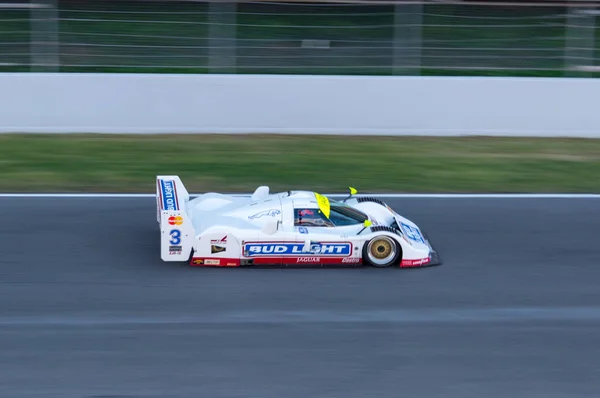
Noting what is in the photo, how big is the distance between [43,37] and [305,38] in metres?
4.35

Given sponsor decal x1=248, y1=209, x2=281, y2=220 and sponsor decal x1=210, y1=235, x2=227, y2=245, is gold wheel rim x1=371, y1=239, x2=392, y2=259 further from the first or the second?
sponsor decal x1=210, y1=235, x2=227, y2=245

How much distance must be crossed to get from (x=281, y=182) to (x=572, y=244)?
411 centimetres

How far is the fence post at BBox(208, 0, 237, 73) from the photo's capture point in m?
14.0

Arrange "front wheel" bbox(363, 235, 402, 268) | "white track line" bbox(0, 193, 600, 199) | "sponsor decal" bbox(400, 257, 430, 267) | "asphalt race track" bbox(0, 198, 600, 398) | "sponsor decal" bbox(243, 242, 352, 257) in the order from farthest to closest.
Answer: "white track line" bbox(0, 193, 600, 199) → "sponsor decal" bbox(400, 257, 430, 267) → "front wheel" bbox(363, 235, 402, 268) → "sponsor decal" bbox(243, 242, 352, 257) → "asphalt race track" bbox(0, 198, 600, 398)

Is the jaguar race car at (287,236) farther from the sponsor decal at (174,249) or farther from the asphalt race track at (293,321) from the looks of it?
the asphalt race track at (293,321)

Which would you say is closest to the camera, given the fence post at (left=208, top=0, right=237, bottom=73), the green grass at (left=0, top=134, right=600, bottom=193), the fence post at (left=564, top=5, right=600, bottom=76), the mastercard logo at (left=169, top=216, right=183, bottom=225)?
the mastercard logo at (left=169, top=216, right=183, bottom=225)

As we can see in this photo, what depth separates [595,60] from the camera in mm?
14406

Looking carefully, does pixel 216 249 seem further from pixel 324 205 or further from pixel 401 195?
pixel 401 195

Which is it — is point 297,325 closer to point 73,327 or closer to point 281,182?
point 73,327

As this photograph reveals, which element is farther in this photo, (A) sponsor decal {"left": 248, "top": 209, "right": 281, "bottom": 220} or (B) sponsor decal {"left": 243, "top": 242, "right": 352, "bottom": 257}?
(A) sponsor decal {"left": 248, "top": 209, "right": 281, "bottom": 220}

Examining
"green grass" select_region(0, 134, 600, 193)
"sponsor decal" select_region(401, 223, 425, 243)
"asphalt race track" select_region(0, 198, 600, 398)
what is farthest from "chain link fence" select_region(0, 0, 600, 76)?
"sponsor decal" select_region(401, 223, 425, 243)

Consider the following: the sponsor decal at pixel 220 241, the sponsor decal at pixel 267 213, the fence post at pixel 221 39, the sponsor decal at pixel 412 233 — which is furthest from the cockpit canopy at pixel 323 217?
the fence post at pixel 221 39

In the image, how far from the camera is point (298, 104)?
1391 centimetres

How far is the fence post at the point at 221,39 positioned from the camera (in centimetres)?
1403
